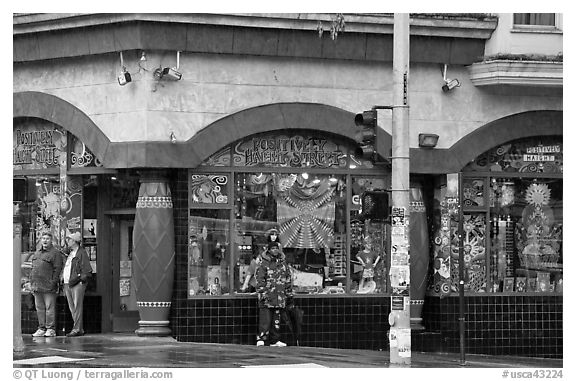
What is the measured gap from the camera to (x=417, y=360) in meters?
20.4

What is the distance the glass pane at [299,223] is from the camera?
74.1 ft

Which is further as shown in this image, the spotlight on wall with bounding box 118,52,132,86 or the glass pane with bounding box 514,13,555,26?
the glass pane with bounding box 514,13,555,26

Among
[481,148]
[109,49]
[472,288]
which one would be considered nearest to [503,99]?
[481,148]

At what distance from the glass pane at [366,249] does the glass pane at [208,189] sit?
2.41 m

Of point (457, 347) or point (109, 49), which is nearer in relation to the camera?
point (109, 49)

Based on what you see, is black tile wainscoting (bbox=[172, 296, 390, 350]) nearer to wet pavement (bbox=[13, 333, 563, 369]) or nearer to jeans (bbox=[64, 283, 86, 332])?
wet pavement (bbox=[13, 333, 563, 369])

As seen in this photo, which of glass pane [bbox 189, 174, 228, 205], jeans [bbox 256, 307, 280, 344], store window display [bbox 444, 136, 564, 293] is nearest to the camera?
jeans [bbox 256, 307, 280, 344]

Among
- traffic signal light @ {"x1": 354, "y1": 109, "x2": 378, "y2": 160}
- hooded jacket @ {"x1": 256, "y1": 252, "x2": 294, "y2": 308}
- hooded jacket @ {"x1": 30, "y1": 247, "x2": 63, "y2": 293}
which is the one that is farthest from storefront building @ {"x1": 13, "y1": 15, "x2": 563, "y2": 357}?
traffic signal light @ {"x1": 354, "y1": 109, "x2": 378, "y2": 160}

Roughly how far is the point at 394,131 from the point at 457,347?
6.36 m

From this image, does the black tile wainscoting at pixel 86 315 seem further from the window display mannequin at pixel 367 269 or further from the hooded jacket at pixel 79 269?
the window display mannequin at pixel 367 269

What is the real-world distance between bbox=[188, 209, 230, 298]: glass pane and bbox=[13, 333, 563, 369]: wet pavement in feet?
3.75

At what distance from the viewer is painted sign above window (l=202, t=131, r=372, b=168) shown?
22.4m

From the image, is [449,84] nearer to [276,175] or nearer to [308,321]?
[276,175]
